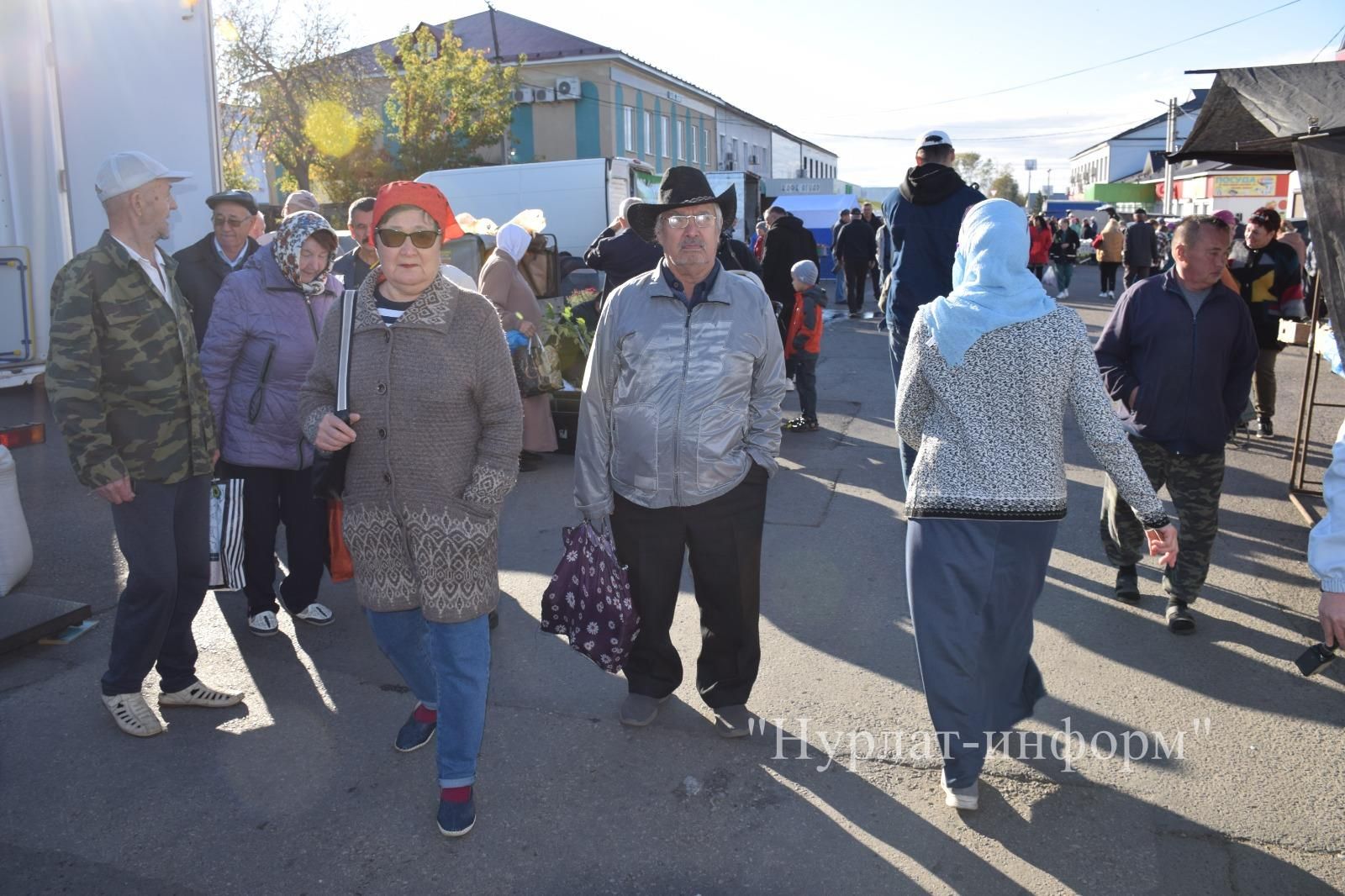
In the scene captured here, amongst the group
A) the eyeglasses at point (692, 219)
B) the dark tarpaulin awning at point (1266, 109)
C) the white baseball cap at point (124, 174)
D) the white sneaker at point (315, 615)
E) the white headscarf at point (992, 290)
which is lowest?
the white sneaker at point (315, 615)

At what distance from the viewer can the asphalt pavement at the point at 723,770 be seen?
9.62 ft

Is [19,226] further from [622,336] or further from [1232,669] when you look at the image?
[1232,669]

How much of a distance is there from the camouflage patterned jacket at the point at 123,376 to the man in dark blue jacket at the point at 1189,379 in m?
3.97

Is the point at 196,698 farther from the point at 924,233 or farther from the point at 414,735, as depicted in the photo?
the point at 924,233

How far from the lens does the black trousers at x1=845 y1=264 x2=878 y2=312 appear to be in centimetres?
1812

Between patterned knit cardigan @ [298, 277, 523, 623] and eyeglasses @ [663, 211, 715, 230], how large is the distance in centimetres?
77

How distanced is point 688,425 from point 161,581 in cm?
199

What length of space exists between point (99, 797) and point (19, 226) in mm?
5514

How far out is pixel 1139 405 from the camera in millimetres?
4656

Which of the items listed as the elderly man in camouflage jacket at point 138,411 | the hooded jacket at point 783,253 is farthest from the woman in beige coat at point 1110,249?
the elderly man in camouflage jacket at point 138,411

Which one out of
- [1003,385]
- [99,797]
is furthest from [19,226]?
[1003,385]

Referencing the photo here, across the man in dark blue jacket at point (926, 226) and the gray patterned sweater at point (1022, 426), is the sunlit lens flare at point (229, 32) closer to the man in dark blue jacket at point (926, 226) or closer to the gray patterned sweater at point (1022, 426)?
the man in dark blue jacket at point (926, 226)

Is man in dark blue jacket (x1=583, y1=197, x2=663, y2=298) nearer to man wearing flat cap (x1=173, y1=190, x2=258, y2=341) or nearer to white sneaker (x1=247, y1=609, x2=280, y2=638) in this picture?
man wearing flat cap (x1=173, y1=190, x2=258, y2=341)

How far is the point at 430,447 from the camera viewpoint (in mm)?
2977
